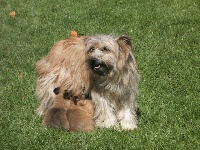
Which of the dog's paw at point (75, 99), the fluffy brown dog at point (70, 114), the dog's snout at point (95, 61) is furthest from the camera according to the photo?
the dog's paw at point (75, 99)

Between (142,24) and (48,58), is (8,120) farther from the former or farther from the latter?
(142,24)

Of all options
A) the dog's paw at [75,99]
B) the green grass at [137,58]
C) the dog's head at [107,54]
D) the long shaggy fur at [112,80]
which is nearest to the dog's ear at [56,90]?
the dog's paw at [75,99]

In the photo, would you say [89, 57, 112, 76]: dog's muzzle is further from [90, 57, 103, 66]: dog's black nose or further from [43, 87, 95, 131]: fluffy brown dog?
[43, 87, 95, 131]: fluffy brown dog

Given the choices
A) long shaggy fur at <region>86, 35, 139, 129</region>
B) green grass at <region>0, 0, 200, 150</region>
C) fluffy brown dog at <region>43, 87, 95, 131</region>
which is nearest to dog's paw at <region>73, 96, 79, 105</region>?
fluffy brown dog at <region>43, 87, 95, 131</region>

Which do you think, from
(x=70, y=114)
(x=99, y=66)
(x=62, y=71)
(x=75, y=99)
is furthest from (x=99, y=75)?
(x=62, y=71)

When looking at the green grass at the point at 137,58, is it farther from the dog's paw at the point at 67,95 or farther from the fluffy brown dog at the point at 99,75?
the dog's paw at the point at 67,95

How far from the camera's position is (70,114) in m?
8.14

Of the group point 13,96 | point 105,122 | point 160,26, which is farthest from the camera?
point 160,26

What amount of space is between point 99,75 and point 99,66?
0.77ft

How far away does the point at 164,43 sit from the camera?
12.9m

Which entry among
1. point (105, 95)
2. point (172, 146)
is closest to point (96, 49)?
point (105, 95)

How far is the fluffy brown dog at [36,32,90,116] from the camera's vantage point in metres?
8.83

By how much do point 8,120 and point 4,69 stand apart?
9.77 ft

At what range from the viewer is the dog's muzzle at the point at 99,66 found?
317 inches
